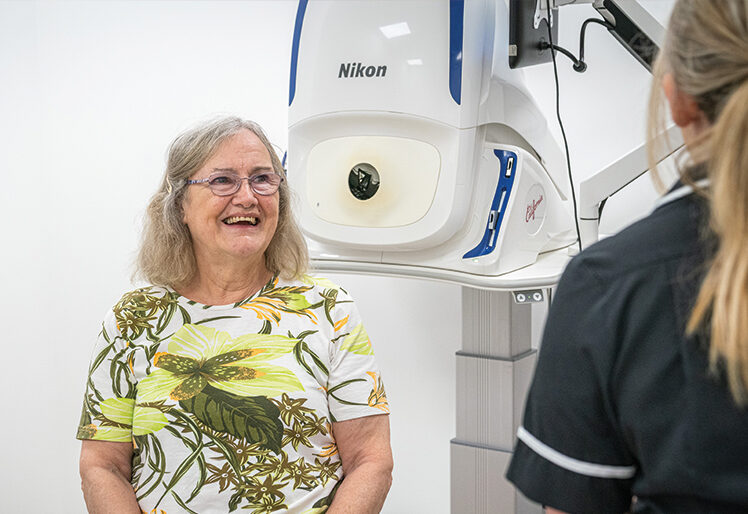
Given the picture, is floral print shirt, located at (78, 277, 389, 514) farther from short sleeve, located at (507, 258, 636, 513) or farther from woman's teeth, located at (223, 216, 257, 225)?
short sleeve, located at (507, 258, 636, 513)

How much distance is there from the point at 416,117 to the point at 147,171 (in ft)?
5.40

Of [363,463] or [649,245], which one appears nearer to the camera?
[649,245]

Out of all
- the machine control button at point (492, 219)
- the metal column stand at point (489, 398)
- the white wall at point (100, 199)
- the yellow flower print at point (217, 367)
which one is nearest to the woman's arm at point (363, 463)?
the yellow flower print at point (217, 367)

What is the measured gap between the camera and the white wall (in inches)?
113

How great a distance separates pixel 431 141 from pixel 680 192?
3.92ft

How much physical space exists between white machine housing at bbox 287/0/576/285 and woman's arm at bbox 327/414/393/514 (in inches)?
19.0

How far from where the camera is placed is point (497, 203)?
1876mm

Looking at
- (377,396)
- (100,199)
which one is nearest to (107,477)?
(377,396)

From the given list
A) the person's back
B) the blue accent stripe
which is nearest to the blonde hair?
the person's back

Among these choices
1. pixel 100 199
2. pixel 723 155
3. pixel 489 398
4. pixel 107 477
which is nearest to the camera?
pixel 723 155

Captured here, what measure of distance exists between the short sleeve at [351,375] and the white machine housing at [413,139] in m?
0.37

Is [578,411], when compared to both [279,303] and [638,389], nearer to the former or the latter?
[638,389]

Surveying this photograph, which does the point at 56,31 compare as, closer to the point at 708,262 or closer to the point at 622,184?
the point at 622,184

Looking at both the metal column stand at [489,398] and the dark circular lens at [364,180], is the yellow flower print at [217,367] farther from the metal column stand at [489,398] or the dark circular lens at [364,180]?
the metal column stand at [489,398]
